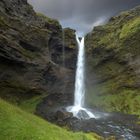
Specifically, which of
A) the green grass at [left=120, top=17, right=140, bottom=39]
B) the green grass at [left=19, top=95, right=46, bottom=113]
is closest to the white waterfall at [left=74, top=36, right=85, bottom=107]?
the green grass at [left=120, top=17, right=140, bottom=39]

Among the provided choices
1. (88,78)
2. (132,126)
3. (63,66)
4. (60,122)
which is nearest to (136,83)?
(88,78)

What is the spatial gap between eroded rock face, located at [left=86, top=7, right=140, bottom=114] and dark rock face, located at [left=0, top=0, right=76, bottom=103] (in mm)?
19879

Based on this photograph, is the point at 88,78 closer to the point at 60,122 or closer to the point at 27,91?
the point at 27,91

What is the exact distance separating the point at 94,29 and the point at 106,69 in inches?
1335

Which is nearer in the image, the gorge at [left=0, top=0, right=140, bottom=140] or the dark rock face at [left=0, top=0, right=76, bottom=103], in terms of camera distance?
the gorge at [left=0, top=0, right=140, bottom=140]

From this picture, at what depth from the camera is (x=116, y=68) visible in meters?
125

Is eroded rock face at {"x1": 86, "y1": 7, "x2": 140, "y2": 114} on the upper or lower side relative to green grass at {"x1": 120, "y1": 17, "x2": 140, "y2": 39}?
lower

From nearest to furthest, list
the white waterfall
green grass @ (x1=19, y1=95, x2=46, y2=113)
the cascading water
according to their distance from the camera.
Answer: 1. green grass @ (x1=19, y1=95, x2=46, y2=113)
2. the cascading water
3. the white waterfall

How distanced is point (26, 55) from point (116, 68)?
48.6m

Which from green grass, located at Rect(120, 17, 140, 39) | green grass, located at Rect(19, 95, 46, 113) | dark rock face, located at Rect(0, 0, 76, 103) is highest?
green grass, located at Rect(120, 17, 140, 39)

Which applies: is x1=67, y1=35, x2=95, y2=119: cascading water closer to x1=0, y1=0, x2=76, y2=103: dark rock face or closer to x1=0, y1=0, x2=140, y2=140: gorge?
x1=0, y1=0, x2=140, y2=140: gorge

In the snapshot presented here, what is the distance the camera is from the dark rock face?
8588 centimetres

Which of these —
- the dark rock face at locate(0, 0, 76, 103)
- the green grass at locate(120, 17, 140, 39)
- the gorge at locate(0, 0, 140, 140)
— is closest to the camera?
the gorge at locate(0, 0, 140, 140)

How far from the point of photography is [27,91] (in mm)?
91812
